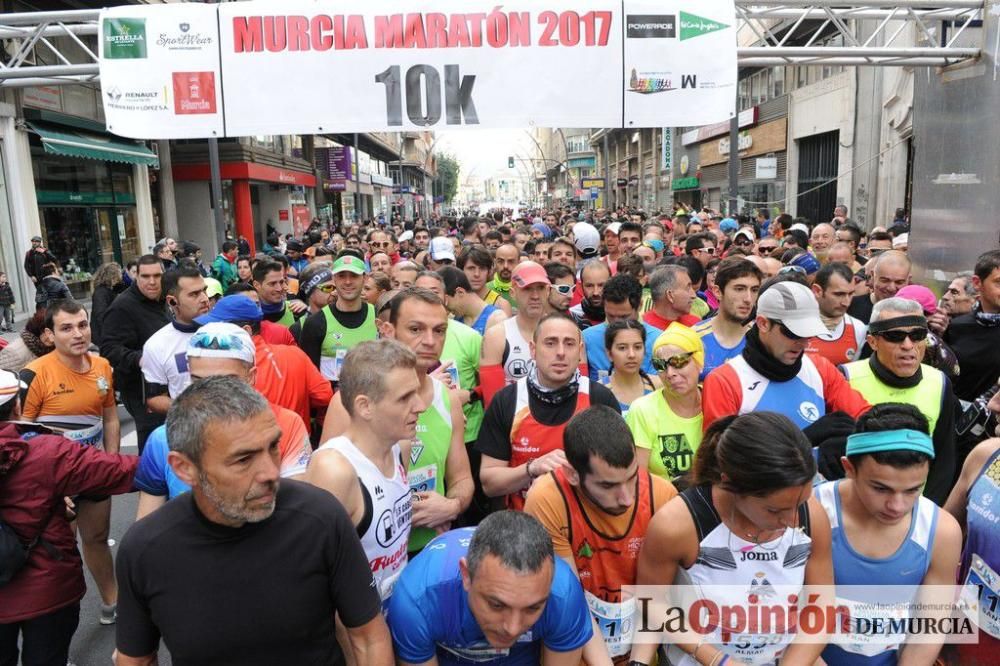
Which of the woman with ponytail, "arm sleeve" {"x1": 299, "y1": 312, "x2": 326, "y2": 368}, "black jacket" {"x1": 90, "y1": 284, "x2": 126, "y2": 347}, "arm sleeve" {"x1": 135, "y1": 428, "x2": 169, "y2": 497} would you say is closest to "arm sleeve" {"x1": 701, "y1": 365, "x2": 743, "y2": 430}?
the woman with ponytail

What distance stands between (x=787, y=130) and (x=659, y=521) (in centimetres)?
2641

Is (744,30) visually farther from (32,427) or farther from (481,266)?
(32,427)

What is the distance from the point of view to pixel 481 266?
664cm

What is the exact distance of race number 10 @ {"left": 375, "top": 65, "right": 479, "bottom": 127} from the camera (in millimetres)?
7289

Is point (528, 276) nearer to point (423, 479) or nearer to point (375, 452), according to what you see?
point (423, 479)

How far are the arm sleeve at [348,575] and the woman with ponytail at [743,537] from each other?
0.95 m

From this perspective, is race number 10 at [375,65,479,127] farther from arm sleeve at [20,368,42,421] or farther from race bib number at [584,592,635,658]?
race bib number at [584,592,635,658]

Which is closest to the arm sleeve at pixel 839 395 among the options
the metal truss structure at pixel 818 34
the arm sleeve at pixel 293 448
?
the arm sleeve at pixel 293 448

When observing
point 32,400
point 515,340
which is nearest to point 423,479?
point 515,340

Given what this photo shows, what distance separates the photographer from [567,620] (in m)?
2.24

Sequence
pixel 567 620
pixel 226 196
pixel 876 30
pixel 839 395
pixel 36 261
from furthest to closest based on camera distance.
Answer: pixel 226 196 → pixel 36 261 → pixel 876 30 → pixel 839 395 → pixel 567 620

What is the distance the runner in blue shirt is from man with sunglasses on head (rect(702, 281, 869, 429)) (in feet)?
4.25

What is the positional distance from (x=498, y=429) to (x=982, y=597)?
6.49ft

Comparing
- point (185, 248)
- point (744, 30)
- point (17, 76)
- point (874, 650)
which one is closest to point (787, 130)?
point (744, 30)
